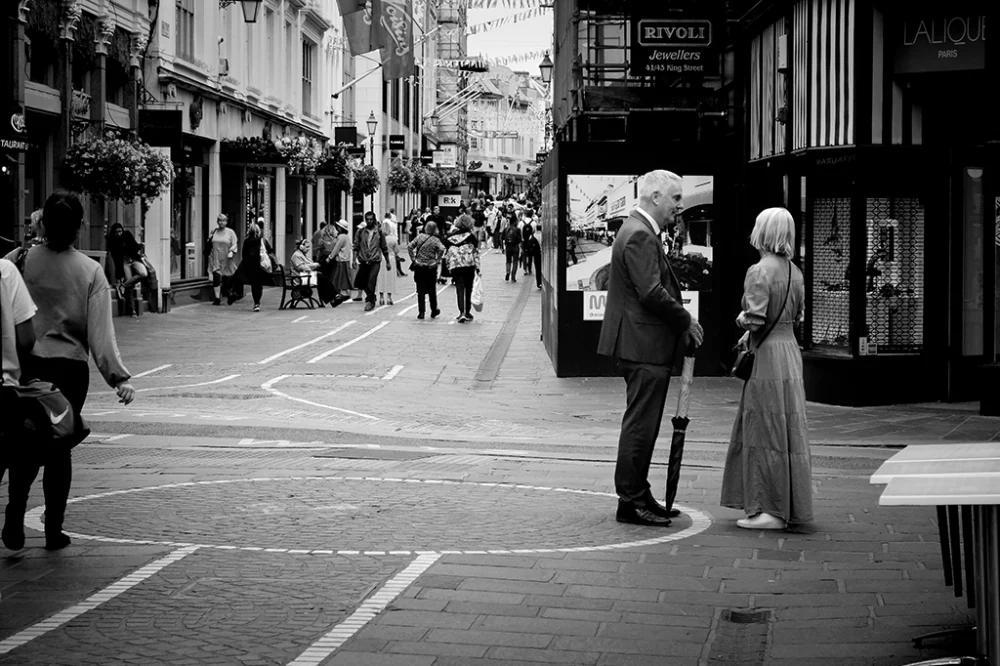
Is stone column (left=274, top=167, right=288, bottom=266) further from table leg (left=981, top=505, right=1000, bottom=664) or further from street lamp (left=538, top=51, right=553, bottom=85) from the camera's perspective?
table leg (left=981, top=505, right=1000, bottom=664)

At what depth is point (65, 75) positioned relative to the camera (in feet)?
79.2

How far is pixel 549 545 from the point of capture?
25.0ft

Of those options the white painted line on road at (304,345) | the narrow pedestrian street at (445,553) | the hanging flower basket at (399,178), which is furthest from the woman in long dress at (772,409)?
→ the hanging flower basket at (399,178)

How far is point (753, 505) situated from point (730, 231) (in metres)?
9.47

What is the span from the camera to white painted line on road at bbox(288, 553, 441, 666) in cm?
548

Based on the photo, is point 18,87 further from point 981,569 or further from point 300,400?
point 981,569

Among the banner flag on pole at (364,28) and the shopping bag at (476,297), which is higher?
the banner flag on pole at (364,28)

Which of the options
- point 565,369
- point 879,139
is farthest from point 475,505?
point 565,369

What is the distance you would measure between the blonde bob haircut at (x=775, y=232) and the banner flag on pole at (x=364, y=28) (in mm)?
24882

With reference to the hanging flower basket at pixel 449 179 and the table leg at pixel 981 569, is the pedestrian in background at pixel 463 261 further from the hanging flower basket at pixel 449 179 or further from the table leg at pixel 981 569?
the hanging flower basket at pixel 449 179

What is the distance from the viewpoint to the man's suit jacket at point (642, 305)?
8211 mm

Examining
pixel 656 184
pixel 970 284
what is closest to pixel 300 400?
pixel 970 284

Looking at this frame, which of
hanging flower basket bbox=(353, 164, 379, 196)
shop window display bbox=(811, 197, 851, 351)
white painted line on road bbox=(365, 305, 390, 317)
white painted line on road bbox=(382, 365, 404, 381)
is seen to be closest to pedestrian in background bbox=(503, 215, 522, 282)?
hanging flower basket bbox=(353, 164, 379, 196)

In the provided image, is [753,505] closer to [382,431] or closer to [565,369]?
[382,431]
